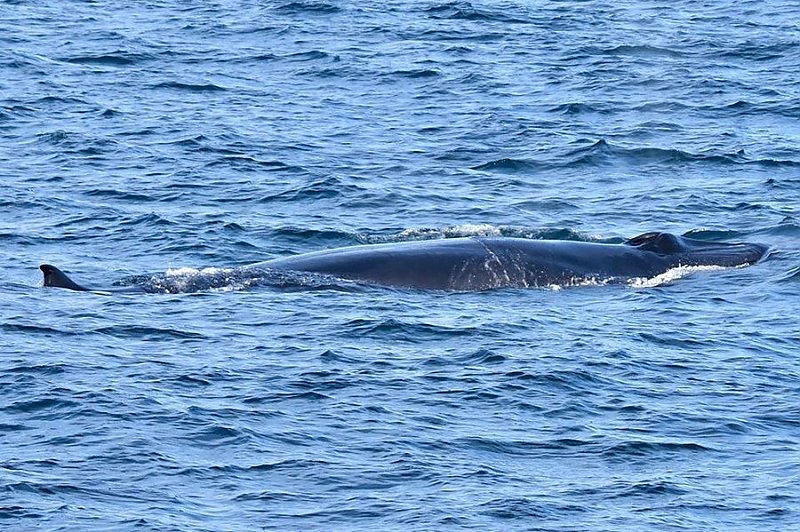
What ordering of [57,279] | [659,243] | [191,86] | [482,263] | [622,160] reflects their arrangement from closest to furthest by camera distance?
[57,279] < [482,263] < [659,243] < [622,160] < [191,86]

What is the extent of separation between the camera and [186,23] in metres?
50.3

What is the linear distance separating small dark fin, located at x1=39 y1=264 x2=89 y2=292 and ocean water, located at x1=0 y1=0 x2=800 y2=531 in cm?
22

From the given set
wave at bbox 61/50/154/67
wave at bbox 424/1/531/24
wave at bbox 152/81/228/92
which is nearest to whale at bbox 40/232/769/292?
wave at bbox 152/81/228/92

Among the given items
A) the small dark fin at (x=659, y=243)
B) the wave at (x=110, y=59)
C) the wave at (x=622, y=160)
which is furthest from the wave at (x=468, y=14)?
the small dark fin at (x=659, y=243)

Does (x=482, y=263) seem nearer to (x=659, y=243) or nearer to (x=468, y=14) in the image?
(x=659, y=243)

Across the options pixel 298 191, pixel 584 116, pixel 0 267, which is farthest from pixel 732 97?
pixel 0 267

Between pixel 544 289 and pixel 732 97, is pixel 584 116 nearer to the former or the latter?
pixel 732 97

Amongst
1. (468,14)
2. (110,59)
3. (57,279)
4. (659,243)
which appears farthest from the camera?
(468,14)

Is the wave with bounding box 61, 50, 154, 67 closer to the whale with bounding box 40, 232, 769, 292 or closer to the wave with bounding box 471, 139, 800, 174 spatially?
the wave with bounding box 471, 139, 800, 174

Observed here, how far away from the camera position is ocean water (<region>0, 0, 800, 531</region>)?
17.8m

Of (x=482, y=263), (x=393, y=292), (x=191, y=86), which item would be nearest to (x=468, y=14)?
(x=191, y=86)

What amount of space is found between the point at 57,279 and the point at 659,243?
891cm

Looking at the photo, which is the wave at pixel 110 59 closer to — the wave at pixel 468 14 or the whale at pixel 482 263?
the wave at pixel 468 14

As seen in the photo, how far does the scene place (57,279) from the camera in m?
24.0
